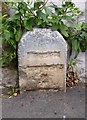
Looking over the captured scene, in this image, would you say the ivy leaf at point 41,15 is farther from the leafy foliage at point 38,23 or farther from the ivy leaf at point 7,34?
the ivy leaf at point 7,34

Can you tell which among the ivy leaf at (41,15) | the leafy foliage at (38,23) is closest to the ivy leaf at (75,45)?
the leafy foliage at (38,23)

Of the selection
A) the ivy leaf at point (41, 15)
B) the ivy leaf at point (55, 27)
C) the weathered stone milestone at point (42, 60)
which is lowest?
the weathered stone milestone at point (42, 60)

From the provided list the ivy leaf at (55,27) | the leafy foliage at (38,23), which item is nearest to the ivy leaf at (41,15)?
the leafy foliage at (38,23)

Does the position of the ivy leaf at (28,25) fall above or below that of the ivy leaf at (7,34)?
above

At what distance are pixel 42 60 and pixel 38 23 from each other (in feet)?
1.48

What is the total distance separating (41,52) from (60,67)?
0.30 metres

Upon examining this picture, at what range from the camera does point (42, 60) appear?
399 cm

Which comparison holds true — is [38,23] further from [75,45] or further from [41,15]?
[75,45]

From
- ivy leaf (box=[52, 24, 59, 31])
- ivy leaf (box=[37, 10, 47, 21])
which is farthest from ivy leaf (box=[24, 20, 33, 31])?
ivy leaf (box=[52, 24, 59, 31])

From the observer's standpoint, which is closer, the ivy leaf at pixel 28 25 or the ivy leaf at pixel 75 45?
the ivy leaf at pixel 28 25

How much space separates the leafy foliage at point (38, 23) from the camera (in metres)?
4.00

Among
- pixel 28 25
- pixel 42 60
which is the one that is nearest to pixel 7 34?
pixel 28 25

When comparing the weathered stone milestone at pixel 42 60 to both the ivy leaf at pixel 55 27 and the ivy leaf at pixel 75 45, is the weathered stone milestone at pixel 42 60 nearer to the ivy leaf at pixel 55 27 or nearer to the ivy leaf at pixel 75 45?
the ivy leaf at pixel 55 27

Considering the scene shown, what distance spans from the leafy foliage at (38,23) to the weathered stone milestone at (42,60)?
0.12 m
